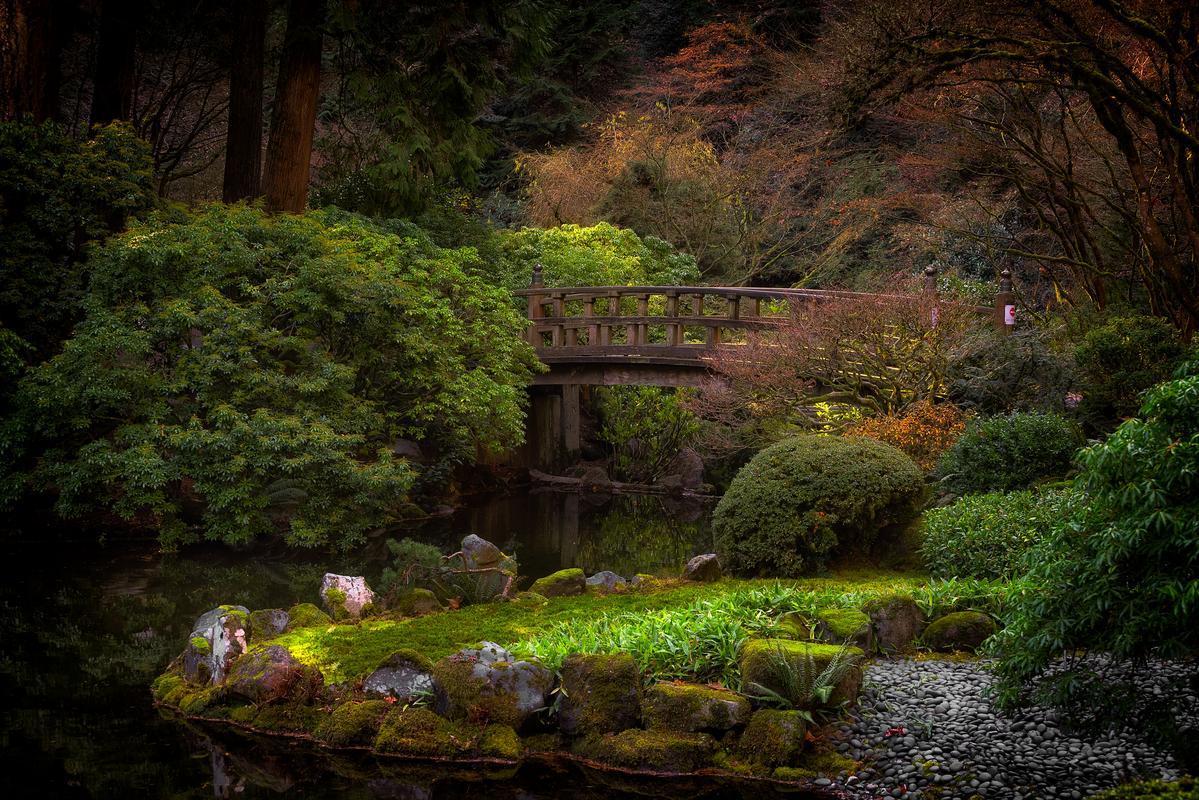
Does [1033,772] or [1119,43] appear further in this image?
[1119,43]

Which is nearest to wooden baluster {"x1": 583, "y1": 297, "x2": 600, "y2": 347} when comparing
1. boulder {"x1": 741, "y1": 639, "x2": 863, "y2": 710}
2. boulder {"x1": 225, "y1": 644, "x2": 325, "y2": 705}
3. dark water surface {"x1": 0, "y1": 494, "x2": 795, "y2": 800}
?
dark water surface {"x1": 0, "y1": 494, "x2": 795, "y2": 800}

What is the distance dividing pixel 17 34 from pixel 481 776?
1211cm

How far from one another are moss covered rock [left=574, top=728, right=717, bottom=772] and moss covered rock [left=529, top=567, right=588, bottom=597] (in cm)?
335

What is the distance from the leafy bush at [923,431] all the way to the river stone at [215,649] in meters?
6.77

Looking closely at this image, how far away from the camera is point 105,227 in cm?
1402

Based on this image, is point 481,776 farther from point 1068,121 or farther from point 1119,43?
point 1068,121

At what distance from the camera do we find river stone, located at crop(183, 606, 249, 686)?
816cm

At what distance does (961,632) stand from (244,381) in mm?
8606

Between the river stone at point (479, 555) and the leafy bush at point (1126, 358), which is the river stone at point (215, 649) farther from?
the leafy bush at point (1126, 358)

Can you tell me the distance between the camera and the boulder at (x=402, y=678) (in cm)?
729

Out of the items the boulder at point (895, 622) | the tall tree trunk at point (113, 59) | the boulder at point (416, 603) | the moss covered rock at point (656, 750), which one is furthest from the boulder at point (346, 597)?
the tall tree trunk at point (113, 59)

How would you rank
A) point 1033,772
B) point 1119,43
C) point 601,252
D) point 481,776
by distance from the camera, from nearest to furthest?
point 1033,772 → point 481,776 → point 1119,43 → point 601,252

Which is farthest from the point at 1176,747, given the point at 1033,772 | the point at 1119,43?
the point at 1119,43

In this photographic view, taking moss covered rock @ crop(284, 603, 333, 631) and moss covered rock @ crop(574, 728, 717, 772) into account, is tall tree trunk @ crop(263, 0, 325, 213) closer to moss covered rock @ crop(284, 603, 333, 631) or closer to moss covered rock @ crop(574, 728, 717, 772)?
moss covered rock @ crop(284, 603, 333, 631)
